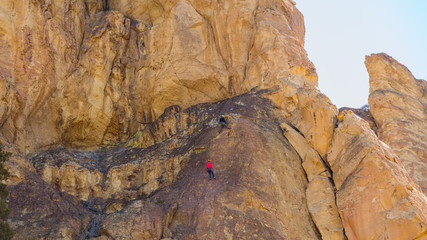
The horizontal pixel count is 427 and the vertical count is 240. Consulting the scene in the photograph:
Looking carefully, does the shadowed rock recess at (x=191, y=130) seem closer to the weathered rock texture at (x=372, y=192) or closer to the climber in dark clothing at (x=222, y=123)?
the weathered rock texture at (x=372, y=192)

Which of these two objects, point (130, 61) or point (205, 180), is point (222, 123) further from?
point (130, 61)

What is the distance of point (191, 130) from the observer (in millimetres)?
33938

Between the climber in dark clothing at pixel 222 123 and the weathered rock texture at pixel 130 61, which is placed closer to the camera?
the climber in dark clothing at pixel 222 123

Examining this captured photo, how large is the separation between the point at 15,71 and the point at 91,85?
6.21m

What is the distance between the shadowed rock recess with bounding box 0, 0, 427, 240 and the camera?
25.9 m

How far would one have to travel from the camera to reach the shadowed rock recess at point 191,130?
2591 cm

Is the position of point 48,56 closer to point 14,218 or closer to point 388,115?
point 14,218

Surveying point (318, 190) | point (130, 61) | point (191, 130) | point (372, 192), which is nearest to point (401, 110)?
point (318, 190)

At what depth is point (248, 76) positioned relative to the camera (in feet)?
125

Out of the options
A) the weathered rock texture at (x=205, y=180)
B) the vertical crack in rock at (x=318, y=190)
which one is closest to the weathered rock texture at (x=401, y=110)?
the vertical crack in rock at (x=318, y=190)

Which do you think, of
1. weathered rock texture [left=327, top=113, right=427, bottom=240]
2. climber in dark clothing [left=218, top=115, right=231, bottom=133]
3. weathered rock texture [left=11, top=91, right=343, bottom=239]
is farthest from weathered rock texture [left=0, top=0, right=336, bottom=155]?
climber in dark clothing [left=218, top=115, right=231, bottom=133]

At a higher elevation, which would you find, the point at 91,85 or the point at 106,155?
the point at 91,85

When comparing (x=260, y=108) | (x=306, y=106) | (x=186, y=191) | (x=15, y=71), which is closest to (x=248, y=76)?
(x=260, y=108)

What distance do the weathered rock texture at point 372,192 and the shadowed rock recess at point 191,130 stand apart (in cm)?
7
